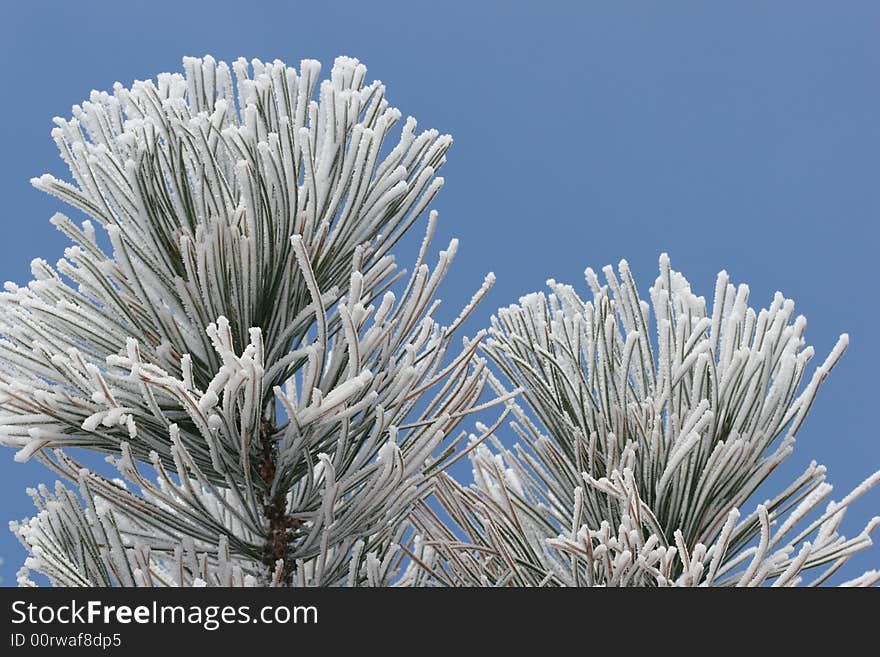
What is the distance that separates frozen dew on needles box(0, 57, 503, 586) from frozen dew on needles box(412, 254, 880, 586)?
23 centimetres

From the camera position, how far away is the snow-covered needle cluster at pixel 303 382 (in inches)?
57.9

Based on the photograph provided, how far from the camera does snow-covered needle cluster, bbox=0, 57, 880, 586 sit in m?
1.47

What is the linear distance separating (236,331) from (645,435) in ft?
2.35

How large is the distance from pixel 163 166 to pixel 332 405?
1.66ft

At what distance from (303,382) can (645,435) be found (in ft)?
2.09

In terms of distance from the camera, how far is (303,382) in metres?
1.46

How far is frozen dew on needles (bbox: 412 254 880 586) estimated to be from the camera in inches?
66.7

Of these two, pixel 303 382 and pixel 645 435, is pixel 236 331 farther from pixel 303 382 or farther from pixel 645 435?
pixel 645 435

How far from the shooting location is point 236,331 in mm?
1606

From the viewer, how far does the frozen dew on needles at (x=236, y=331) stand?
1.48m

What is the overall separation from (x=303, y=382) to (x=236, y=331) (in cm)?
21

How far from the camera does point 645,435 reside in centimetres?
175

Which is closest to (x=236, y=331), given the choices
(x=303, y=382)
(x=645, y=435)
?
(x=303, y=382)
